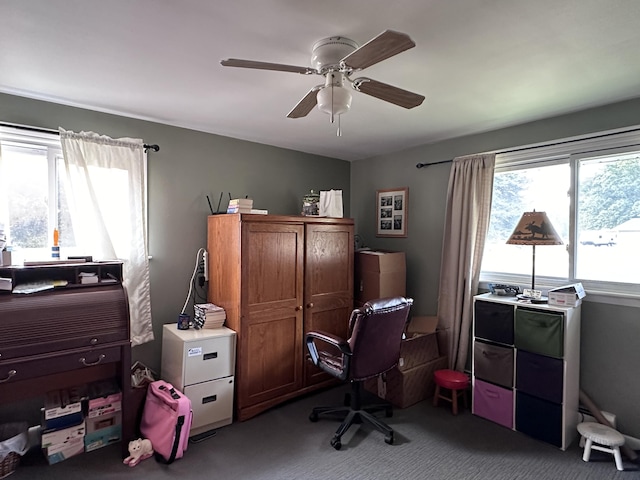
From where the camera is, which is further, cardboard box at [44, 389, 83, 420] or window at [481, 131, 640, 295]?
window at [481, 131, 640, 295]

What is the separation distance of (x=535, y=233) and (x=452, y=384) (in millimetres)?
1381

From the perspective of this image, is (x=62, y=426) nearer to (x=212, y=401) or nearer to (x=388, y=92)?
(x=212, y=401)

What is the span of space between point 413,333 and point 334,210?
1.39 m

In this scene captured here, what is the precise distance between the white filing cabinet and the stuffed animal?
1.07ft

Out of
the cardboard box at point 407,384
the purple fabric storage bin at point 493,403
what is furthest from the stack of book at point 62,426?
the purple fabric storage bin at point 493,403

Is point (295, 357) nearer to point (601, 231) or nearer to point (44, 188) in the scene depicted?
point (44, 188)

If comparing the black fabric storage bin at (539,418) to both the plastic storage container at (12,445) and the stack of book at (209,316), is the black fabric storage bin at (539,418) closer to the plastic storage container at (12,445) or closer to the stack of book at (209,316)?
the stack of book at (209,316)

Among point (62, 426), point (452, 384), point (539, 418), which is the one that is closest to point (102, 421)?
point (62, 426)

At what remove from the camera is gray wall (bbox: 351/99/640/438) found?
2518mm

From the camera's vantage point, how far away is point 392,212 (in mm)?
4074

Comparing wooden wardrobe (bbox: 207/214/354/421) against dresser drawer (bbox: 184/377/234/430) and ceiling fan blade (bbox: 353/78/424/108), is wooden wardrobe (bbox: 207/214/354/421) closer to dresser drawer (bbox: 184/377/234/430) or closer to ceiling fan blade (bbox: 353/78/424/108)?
dresser drawer (bbox: 184/377/234/430)

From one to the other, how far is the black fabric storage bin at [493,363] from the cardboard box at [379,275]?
97cm

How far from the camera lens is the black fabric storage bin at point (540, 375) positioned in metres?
2.48

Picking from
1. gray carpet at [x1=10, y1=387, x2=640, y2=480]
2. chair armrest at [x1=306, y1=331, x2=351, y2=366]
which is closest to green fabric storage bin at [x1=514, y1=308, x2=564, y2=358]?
gray carpet at [x1=10, y1=387, x2=640, y2=480]
